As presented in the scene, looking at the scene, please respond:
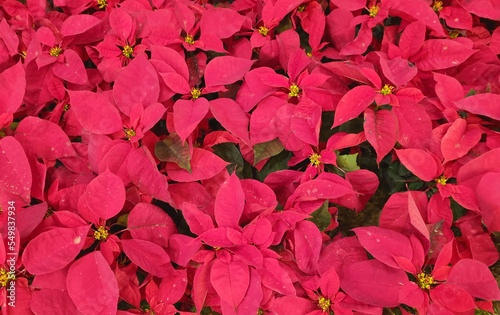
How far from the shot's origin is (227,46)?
0.73 m

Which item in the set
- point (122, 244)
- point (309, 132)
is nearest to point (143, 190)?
point (122, 244)

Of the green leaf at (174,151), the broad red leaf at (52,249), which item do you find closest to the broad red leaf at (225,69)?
the green leaf at (174,151)

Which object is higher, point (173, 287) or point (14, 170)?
point (14, 170)

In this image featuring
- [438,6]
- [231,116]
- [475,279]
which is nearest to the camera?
[475,279]

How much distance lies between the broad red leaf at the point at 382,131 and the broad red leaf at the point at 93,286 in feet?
1.46

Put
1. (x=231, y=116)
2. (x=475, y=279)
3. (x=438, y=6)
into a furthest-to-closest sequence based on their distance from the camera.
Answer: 1. (x=438, y=6)
2. (x=231, y=116)
3. (x=475, y=279)

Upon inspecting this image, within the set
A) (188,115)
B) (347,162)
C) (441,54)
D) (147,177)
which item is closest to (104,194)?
(147,177)

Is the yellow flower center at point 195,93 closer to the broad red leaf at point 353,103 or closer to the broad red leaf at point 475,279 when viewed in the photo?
the broad red leaf at point 353,103

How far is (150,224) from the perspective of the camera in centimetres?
57

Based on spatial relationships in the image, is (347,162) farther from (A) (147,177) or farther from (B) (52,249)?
(B) (52,249)

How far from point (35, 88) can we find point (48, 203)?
240mm

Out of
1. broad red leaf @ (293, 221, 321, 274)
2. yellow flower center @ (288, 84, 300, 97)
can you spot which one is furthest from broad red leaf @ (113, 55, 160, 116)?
broad red leaf @ (293, 221, 321, 274)

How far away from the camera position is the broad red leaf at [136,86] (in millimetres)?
588

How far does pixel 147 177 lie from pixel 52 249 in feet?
0.54
